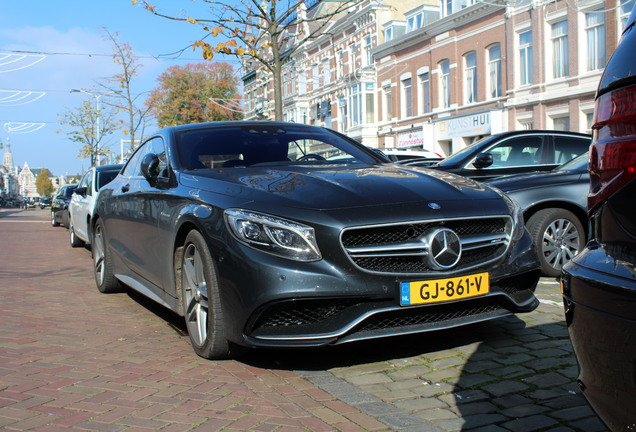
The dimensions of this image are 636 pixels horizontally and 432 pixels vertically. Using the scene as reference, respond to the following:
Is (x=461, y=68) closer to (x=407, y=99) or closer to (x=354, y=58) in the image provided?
(x=407, y=99)

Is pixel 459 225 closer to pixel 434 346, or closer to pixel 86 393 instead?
pixel 434 346

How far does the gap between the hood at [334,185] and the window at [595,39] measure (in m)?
20.8

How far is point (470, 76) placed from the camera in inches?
1167


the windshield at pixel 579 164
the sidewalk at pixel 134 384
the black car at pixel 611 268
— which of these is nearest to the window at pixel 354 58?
the windshield at pixel 579 164

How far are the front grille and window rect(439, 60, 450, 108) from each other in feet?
93.3

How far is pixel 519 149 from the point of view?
29.8 feet

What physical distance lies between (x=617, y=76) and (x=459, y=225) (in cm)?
186

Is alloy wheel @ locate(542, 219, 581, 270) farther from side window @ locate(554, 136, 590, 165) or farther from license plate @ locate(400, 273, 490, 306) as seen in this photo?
license plate @ locate(400, 273, 490, 306)

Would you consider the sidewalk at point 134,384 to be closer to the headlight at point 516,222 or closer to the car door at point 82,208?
the headlight at point 516,222

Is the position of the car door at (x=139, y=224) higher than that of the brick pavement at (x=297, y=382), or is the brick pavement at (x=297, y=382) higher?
the car door at (x=139, y=224)

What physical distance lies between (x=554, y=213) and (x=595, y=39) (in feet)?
62.3

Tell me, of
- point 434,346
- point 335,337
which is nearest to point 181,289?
point 335,337

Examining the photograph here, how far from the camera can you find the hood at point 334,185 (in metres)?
3.71

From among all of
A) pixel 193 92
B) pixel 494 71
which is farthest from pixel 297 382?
pixel 193 92
